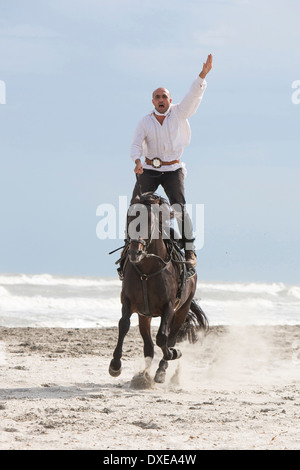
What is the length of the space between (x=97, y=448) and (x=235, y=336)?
33.5 feet

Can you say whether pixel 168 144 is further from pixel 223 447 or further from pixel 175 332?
pixel 223 447

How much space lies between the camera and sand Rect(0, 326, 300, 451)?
645 cm

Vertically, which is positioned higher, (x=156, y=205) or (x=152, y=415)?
(x=156, y=205)

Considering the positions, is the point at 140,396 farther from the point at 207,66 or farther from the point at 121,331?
the point at 207,66

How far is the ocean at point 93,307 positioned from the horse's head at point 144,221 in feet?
32.9

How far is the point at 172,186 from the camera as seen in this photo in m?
9.50

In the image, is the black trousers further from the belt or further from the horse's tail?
the horse's tail

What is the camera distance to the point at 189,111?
9.66m

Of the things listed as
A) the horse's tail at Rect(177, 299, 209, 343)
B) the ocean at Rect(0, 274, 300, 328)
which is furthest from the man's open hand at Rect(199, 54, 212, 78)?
the ocean at Rect(0, 274, 300, 328)

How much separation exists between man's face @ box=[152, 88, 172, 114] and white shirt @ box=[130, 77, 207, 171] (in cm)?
10

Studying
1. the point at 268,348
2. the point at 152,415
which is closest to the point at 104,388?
the point at 152,415

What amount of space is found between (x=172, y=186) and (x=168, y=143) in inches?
23.1

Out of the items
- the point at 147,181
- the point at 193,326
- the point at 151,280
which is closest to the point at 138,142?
the point at 147,181

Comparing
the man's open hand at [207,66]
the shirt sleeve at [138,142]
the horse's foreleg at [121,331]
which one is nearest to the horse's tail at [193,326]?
the horse's foreleg at [121,331]
